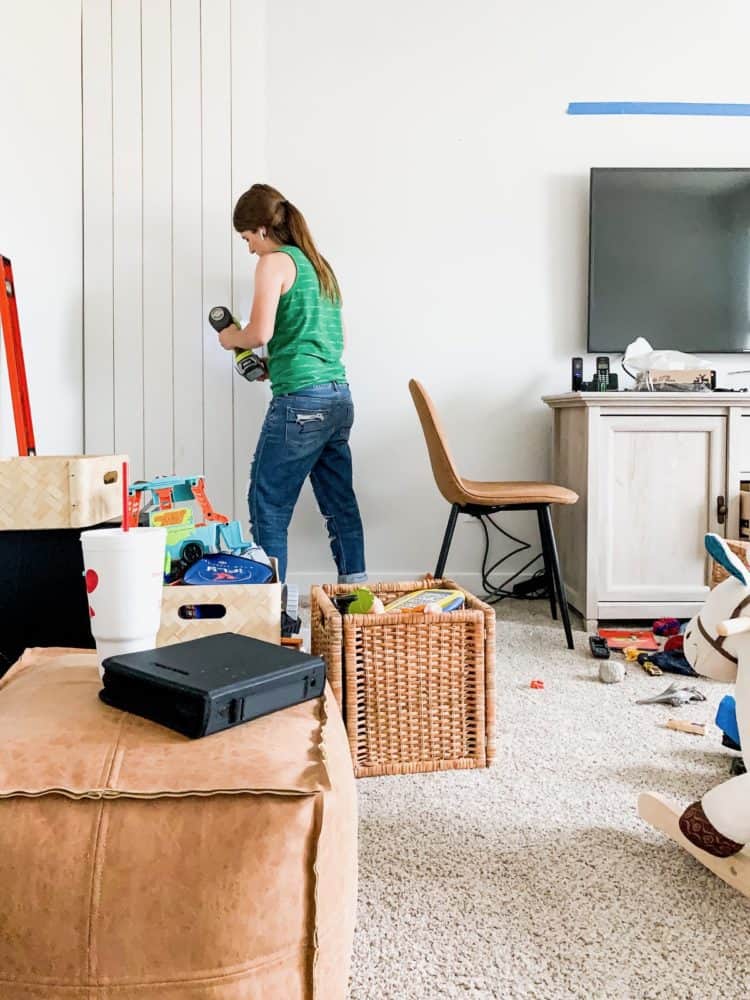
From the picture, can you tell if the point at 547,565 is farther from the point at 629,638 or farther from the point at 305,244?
the point at 305,244

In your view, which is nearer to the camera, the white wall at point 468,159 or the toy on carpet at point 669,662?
the toy on carpet at point 669,662

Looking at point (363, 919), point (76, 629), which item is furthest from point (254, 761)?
point (76, 629)

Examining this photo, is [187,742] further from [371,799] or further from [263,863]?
[371,799]

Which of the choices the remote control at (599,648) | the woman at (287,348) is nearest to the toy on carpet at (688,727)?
the remote control at (599,648)

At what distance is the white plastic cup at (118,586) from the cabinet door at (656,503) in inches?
71.4

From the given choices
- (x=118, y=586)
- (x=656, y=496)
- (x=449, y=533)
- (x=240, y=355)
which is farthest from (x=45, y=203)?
(x=656, y=496)

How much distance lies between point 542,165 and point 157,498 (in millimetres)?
2123

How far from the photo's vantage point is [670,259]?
10.2 ft

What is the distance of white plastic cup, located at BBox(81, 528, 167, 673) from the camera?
1.12m

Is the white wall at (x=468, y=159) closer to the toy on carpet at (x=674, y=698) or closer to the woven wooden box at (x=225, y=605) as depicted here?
the toy on carpet at (x=674, y=698)

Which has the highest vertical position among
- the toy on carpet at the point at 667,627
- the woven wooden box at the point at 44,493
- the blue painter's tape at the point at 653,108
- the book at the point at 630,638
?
the blue painter's tape at the point at 653,108

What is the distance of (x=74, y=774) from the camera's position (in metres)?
0.81

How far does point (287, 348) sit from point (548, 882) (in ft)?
5.95

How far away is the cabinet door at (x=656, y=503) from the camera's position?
264cm
